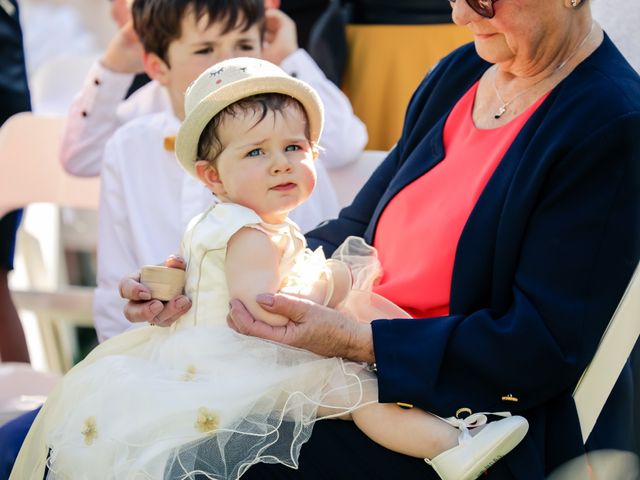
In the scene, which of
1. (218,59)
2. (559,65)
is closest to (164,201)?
(218,59)

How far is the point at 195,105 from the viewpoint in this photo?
2.01m


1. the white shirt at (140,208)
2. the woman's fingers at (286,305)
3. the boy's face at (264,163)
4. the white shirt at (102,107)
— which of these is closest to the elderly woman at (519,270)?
the woman's fingers at (286,305)

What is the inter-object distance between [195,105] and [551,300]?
2.59ft

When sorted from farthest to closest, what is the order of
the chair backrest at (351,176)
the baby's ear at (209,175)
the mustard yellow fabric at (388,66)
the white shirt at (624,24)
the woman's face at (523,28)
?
the mustard yellow fabric at (388,66) → the chair backrest at (351,176) → the white shirt at (624,24) → the baby's ear at (209,175) → the woman's face at (523,28)

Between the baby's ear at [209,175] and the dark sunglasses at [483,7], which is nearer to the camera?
the dark sunglasses at [483,7]

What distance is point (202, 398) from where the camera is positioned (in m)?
1.78

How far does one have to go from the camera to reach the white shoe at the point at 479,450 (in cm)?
169

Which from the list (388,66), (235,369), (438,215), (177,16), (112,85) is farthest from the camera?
(388,66)

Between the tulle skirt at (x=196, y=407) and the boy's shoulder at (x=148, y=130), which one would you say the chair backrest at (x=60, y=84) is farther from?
the tulle skirt at (x=196, y=407)

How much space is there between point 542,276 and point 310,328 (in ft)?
1.41

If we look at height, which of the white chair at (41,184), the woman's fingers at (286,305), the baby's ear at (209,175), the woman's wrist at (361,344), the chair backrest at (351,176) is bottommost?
the white chair at (41,184)

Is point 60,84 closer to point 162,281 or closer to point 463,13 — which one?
point 162,281

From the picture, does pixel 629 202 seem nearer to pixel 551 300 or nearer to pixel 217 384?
pixel 551 300

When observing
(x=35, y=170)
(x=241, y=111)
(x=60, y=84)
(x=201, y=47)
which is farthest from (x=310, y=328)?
(x=60, y=84)
